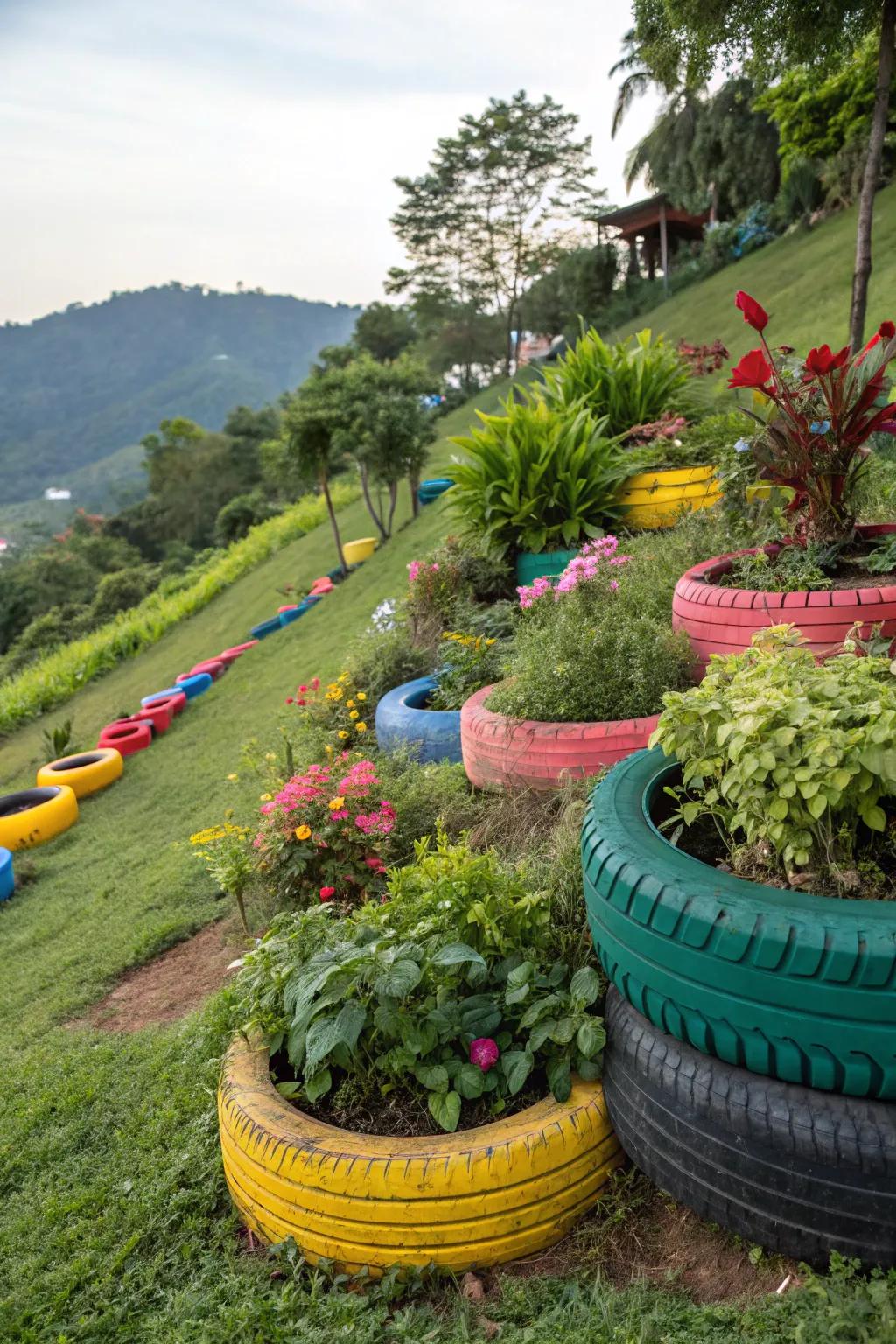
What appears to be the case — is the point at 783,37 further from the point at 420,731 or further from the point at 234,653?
the point at 234,653

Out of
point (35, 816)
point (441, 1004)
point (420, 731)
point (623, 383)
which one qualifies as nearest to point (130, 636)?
point (35, 816)

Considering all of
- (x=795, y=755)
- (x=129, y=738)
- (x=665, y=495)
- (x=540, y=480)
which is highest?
(x=540, y=480)

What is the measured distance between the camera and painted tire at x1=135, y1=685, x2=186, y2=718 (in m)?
10.0

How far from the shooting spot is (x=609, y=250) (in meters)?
26.9

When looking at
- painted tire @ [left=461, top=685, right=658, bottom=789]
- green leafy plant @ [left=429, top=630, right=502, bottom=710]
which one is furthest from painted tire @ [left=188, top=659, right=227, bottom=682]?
painted tire @ [left=461, top=685, right=658, bottom=789]

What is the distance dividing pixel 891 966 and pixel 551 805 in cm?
170

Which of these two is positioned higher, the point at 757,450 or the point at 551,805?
the point at 757,450

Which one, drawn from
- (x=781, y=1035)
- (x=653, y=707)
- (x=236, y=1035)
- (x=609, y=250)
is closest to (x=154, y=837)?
(x=236, y=1035)

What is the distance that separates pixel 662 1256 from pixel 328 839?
6.35 ft

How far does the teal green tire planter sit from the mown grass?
1.23 feet

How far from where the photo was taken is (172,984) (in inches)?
148

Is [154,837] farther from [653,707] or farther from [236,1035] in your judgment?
[653,707]

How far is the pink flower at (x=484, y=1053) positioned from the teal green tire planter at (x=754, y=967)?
352mm

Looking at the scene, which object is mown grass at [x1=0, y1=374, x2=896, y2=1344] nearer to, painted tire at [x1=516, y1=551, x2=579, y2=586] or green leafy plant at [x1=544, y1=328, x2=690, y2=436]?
painted tire at [x1=516, y1=551, x2=579, y2=586]
